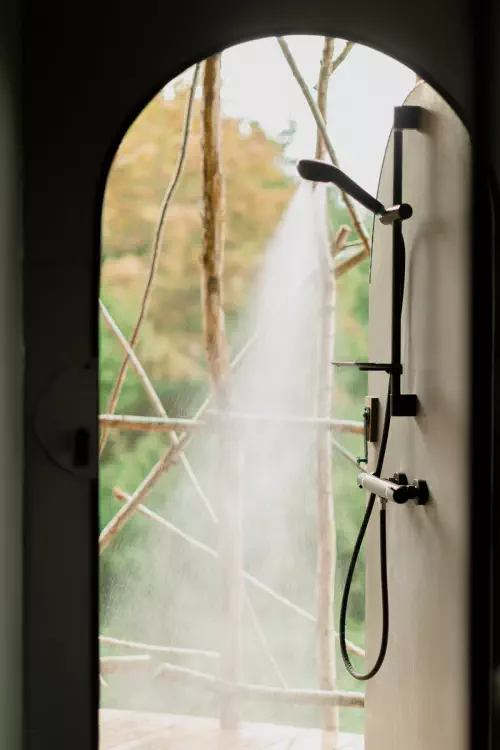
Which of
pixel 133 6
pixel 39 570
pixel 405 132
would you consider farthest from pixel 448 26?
pixel 39 570

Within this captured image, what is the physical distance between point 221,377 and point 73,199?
1139 mm

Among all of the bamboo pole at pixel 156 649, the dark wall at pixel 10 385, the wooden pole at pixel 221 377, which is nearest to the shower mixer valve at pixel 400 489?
the dark wall at pixel 10 385

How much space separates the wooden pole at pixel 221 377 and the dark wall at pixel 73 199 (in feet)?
3.49

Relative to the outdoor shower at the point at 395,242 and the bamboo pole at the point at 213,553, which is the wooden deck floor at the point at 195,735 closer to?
the bamboo pole at the point at 213,553

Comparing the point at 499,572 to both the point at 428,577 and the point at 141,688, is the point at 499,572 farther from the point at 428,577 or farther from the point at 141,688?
the point at 141,688

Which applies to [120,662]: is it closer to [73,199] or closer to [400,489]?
[400,489]

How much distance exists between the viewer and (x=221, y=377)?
7.27 feet

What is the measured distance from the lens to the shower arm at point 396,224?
1.40 meters

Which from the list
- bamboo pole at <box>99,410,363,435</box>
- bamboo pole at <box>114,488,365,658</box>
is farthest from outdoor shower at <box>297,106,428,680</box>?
bamboo pole at <box>114,488,365,658</box>

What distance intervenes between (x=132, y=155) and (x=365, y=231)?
727mm

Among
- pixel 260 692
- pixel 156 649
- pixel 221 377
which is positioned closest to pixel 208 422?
pixel 221 377

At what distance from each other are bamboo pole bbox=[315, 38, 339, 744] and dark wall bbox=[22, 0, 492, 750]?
1116 millimetres

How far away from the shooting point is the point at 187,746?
2.14 m

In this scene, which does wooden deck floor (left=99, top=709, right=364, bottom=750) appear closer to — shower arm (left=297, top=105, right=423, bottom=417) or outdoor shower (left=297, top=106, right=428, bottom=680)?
outdoor shower (left=297, top=106, right=428, bottom=680)
